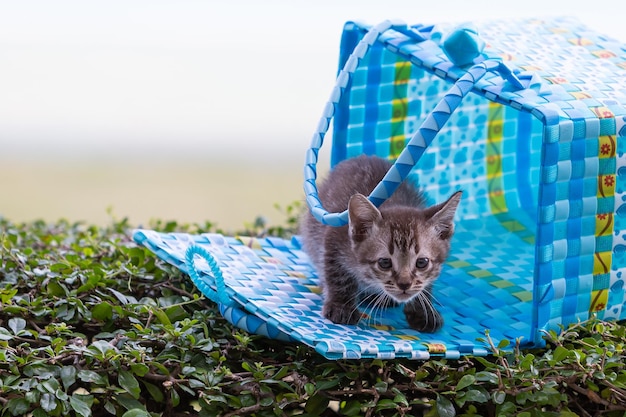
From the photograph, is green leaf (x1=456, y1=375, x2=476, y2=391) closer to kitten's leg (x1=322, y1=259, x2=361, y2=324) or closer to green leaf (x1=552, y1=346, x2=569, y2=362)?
green leaf (x1=552, y1=346, x2=569, y2=362)

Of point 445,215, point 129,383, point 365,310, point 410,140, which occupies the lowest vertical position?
point 365,310

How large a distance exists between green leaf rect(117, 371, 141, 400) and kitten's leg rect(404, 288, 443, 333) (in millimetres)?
610

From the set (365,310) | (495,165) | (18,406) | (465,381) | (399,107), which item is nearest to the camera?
(18,406)

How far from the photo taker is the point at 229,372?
1500mm

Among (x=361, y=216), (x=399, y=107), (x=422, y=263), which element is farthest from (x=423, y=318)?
(x=399, y=107)

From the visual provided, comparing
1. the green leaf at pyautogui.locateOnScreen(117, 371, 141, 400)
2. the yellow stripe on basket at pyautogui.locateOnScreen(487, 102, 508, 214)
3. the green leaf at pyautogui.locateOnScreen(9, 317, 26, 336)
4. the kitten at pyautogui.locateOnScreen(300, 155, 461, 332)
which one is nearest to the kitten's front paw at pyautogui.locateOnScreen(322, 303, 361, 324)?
the kitten at pyautogui.locateOnScreen(300, 155, 461, 332)

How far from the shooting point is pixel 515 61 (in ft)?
6.27

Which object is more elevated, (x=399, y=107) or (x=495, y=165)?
(x=399, y=107)

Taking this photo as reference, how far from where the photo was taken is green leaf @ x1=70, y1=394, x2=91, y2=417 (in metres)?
1.38

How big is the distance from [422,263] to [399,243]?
7cm

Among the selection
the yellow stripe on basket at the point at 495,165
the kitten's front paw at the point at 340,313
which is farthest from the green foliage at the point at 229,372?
the yellow stripe on basket at the point at 495,165

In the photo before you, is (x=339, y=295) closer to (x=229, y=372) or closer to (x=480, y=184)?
(x=229, y=372)

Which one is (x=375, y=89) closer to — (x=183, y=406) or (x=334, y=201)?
(x=334, y=201)

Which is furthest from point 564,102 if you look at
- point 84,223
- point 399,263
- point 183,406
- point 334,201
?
point 84,223
